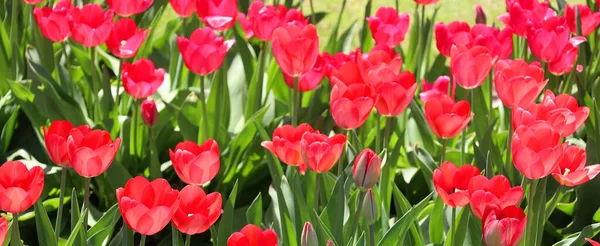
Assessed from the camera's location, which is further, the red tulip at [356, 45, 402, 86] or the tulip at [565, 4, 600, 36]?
the tulip at [565, 4, 600, 36]

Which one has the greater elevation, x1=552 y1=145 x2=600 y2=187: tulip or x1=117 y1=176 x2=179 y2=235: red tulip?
x1=117 y1=176 x2=179 y2=235: red tulip

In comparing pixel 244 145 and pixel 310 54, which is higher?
pixel 310 54

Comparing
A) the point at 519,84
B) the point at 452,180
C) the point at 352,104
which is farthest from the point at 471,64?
the point at 452,180

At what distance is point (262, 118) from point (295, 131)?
2.52 feet

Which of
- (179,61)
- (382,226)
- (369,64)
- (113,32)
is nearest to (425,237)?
(382,226)

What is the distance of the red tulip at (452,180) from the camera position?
1.67 metres

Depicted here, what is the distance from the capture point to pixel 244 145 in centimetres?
255

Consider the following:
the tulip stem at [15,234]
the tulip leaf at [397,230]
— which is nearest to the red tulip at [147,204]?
the tulip stem at [15,234]

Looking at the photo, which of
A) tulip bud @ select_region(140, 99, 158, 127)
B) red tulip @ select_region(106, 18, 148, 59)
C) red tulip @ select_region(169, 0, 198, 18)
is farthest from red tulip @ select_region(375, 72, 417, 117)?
red tulip @ select_region(169, 0, 198, 18)

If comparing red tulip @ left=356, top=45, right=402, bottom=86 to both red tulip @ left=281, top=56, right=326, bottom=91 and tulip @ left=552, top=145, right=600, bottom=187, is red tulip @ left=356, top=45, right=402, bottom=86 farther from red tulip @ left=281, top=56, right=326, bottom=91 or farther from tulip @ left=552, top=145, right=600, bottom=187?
tulip @ left=552, top=145, right=600, bottom=187

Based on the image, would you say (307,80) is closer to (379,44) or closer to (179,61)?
(379,44)

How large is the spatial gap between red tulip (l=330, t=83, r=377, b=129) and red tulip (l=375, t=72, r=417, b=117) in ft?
0.25

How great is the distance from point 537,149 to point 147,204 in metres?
0.68

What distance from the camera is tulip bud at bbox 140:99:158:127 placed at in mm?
2158
